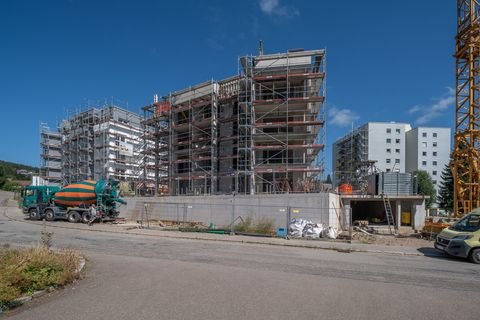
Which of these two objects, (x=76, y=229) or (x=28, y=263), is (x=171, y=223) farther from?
(x=28, y=263)

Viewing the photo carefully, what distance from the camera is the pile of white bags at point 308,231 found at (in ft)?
53.2

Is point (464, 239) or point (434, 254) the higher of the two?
point (464, 239)

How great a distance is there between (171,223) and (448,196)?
4005 cm

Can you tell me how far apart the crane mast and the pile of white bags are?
1078cm

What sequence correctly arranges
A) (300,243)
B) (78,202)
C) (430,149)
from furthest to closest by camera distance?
(430,149), (78,202), (300,243)

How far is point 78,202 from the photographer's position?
22578 millimetres

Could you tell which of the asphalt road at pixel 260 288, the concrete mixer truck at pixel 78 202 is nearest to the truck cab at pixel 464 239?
the asphalt road at pixel 260 288

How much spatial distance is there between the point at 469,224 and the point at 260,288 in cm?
1016

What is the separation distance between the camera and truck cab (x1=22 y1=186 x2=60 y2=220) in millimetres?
23578

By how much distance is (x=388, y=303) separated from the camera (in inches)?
227

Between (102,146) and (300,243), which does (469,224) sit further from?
(102,146)

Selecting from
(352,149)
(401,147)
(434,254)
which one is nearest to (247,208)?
(434,254)

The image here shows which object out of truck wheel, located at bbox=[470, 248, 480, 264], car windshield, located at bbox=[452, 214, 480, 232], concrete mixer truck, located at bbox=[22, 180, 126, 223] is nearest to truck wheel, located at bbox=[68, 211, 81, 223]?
concrete mixer truck, located at bbox=[22, 180, 126, 223]

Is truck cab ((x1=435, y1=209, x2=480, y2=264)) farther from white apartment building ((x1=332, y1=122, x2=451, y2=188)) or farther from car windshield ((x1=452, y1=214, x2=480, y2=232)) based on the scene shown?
white apartment building ((x1=332, y1=122, x2=451, y2=188))
